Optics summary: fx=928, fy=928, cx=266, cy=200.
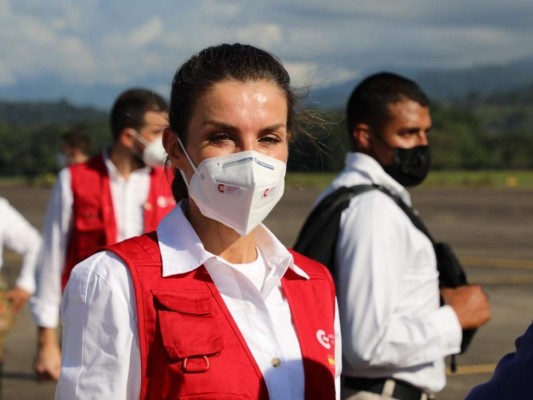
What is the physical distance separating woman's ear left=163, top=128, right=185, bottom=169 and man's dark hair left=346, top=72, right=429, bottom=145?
6.09 ft

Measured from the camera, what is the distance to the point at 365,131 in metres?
4.49

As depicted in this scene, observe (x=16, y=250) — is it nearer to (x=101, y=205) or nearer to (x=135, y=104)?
(x=101, y=205)

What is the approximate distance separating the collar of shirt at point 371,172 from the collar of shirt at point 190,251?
1.48m

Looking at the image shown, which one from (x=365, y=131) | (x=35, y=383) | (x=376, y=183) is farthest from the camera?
(x=35, y=383)

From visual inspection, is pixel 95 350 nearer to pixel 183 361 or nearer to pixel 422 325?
pixel 183 361

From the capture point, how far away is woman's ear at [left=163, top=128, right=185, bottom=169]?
2765 mm

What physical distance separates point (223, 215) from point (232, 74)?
0.41 meters

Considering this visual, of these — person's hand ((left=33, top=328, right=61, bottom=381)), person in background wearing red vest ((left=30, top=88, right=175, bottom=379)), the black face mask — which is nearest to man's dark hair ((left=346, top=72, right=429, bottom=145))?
the black face mask

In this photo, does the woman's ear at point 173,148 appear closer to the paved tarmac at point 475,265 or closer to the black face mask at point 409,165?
the paved tarmac at point 475,265

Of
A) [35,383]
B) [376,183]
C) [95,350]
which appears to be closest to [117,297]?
[95,350]

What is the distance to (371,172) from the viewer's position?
13.9 ft

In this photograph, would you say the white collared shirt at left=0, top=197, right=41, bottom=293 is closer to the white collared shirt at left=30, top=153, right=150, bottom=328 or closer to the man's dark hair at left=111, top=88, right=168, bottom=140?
the white collared shirt at left=30, top=153, right=150, bottom=328

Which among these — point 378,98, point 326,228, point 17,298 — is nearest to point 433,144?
Answer: point 17,298

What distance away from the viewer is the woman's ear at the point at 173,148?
2.77m
